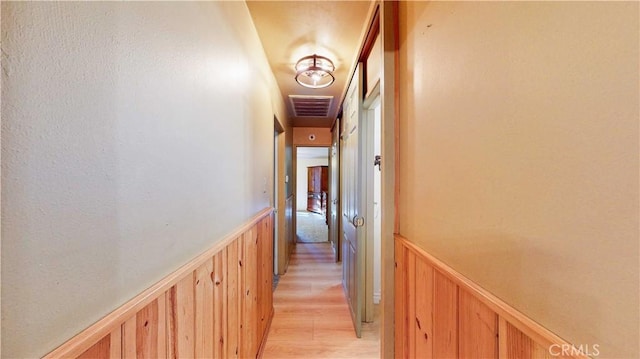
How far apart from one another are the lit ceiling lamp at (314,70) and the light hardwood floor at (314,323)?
7.17 ft

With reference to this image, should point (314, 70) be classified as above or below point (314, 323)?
above

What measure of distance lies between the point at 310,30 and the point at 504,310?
1.85 metres

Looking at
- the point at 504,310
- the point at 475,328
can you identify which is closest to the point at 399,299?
the point at 475,328

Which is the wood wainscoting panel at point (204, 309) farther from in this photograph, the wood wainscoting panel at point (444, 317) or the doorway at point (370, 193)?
the doorway at point (370, 193)

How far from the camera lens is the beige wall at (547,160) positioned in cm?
36

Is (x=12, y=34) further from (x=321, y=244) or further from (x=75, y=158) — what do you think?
(x=321, y=244)

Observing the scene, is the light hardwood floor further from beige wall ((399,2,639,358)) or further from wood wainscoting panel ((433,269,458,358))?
beige wall ((399,2,639,358))

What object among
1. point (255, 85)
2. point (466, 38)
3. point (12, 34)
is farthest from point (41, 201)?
point (255, 85)

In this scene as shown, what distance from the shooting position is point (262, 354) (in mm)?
1774

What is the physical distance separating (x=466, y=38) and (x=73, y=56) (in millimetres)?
910

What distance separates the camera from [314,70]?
2156 millimetres

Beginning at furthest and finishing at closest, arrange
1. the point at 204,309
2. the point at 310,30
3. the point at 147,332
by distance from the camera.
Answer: the point at 310,30 < the point at 204,309 < the point at 147,332

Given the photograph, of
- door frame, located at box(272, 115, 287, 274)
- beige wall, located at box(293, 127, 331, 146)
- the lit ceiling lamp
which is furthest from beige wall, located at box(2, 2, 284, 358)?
beige wall, located at box(293, 127, 331, 146)

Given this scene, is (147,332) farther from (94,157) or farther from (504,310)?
(504,310)
